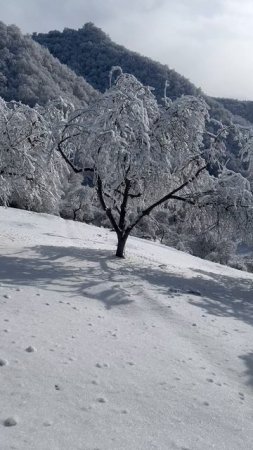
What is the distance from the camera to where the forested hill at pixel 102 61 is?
114188mm

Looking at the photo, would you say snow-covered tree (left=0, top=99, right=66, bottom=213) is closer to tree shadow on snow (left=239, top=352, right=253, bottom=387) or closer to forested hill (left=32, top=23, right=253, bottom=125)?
tree shadow on snow (left=239, top=352, right=253, bottom=387)

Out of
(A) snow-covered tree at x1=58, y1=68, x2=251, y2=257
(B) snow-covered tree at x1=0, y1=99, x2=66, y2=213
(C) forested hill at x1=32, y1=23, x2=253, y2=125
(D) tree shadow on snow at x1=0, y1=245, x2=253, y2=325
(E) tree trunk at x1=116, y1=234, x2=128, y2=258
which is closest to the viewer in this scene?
(D) tree shadow on snow at x1=0, y1=245, x2=253, y2=325

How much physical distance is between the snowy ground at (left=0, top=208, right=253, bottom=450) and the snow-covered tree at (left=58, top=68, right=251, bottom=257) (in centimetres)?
328

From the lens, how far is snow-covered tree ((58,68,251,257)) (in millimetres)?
11977

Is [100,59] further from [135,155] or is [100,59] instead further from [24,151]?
A: [135,155]

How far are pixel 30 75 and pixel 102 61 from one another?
5948 centimetres

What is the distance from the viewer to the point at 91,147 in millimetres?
12250

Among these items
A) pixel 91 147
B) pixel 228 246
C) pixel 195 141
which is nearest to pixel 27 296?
pixel 91 147

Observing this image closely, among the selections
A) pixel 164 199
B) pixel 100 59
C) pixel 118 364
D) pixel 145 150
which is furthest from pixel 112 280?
pixel 100 59

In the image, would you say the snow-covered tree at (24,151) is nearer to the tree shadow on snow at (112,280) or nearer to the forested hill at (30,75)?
the tree shadow on snow at (112,280)

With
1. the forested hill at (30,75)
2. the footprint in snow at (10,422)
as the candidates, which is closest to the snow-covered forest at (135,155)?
the footprint in snow at (10,422)

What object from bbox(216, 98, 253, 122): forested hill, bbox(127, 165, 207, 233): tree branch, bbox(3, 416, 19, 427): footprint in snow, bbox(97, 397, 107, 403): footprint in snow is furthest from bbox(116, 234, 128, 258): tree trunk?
bbox(216, 98, 253, 122): forested hill

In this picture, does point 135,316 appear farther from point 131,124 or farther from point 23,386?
point 131,124

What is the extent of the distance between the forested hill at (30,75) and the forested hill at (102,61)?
57.4 ft
